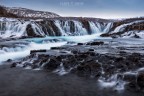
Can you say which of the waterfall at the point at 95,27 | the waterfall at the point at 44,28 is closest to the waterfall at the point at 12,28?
the waterfall at the point at 44,28

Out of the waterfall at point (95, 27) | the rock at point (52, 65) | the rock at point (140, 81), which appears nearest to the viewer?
the rock at point (140, 81)

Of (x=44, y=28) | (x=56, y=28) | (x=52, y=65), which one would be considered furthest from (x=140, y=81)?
(x=56, y=28)

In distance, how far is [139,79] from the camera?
9.66m

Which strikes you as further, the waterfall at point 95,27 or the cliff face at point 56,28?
Result: the waterfall at point 95,27

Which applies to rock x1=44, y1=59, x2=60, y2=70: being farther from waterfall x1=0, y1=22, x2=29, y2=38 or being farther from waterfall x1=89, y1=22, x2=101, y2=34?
waterfall x1=89, y1=22, x2=101, y2=34

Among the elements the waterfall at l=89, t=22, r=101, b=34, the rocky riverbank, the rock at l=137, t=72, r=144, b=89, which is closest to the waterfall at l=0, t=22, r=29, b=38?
the waterfall at l=89, t=22, r=101, b=34

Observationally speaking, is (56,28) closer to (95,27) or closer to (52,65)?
(95,27)

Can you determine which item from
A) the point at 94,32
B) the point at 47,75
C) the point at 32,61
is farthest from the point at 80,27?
the point at 47,75

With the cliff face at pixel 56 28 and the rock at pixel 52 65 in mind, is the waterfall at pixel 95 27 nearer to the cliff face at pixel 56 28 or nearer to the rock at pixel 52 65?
the cliff face at pixel 56 28

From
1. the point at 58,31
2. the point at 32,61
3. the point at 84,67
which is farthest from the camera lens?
the point at 58,31

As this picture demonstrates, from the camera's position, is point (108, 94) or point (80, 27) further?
point (80, 27)

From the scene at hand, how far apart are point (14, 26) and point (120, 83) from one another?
105ft

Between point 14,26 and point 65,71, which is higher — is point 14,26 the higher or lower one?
the higher one

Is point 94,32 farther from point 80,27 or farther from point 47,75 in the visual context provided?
point 47,75
